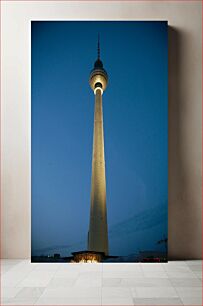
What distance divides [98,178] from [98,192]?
161mm

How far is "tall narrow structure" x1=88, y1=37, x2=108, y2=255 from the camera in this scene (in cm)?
590

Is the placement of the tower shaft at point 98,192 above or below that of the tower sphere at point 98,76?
below

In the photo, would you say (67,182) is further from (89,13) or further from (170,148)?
(89,13)

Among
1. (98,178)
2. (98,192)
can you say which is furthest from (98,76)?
(98,192)

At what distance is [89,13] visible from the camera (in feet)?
20.2

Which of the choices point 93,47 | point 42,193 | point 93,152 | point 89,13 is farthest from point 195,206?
point 89,13

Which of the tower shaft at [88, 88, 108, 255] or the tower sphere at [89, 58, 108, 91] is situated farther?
the tower sphere at [89, 58, 108, 91]

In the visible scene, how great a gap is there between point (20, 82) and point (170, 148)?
1930 mm

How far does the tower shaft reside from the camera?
5898 mm

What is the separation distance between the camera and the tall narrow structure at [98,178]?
5.90 metres

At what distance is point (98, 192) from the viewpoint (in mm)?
5973

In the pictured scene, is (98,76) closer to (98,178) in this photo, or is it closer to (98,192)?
(98,178)

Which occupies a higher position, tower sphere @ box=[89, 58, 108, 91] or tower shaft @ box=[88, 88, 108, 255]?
tower sphere @ box=[89, 58, 108, 91]

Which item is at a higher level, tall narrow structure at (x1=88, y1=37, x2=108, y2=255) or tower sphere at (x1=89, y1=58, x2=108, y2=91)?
tower sphere at (x1=89, y1=58, x2=108, y2=91)
